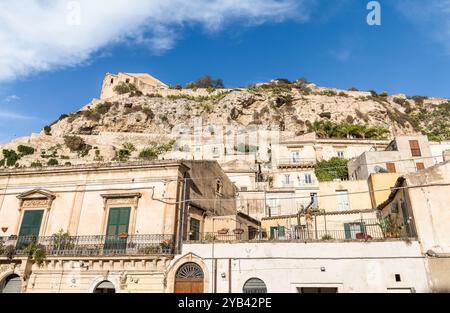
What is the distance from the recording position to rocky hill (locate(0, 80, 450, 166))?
6475 centimetres

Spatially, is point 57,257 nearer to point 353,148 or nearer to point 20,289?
point 20,289

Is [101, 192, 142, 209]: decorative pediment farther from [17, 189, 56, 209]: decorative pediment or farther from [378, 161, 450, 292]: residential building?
[378, 161, 450, 292]: residential building

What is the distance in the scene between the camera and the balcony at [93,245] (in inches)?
754

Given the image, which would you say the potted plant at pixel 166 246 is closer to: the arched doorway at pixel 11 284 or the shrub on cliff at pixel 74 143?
the arched doorway at pixel 11 284

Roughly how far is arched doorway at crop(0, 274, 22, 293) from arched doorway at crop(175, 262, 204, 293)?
9729mm

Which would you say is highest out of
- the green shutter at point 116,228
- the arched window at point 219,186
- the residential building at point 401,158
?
the residential building at point 401,158

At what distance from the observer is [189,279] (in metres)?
18.7

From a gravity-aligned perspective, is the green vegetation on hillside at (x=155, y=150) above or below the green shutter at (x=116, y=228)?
above

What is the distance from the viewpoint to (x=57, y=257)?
19.8m

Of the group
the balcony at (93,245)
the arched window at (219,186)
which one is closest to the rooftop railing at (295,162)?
the arched window at (219,186)

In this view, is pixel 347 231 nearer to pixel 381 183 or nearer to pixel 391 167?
pixel 381 183

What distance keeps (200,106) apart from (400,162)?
55810mm

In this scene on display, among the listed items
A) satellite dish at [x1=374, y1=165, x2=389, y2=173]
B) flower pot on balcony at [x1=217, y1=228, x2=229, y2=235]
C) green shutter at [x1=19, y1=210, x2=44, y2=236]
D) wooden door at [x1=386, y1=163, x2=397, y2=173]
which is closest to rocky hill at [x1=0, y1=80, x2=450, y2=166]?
wooden door at [x1=386, y1=163, x2=397, y2=173]

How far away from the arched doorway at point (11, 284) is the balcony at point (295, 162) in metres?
30.4
